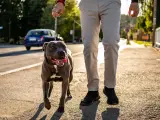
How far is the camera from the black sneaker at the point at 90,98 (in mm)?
4401

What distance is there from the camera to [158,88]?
19.0 feet

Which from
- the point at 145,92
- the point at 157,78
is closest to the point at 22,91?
the point at 145,92

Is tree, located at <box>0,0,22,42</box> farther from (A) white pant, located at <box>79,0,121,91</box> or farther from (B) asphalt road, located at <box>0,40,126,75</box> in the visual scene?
(A) white pant, located at <box>79,0,121,91</box>

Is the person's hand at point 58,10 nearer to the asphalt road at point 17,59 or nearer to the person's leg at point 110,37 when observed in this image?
the person's leg at point 110,37

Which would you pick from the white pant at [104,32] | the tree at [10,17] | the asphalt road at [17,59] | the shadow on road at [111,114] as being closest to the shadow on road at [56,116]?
the shadow on road at [111,114]

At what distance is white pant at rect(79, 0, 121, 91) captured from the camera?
4.43 meters

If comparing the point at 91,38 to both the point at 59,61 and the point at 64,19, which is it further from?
the point at 64,19

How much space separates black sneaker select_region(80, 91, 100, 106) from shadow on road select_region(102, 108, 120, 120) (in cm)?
38

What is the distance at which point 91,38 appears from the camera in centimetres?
457

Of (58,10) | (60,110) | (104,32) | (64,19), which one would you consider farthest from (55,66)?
(64,19)

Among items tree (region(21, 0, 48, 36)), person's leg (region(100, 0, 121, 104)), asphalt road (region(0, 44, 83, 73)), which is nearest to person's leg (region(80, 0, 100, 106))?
person's leg (region(100, 0, 121, 104))

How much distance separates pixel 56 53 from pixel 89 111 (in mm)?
741

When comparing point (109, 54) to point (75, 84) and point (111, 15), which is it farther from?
point (75, 84)

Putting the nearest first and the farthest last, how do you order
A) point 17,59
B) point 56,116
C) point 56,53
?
point 56,116
point 56,53
point 17,59
